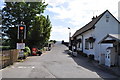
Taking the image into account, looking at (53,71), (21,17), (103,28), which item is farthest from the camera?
(21,17)

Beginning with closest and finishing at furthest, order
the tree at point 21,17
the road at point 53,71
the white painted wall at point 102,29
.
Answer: the road at point 53,71
the white painted wall at point 102,29
the tree at point 21,17

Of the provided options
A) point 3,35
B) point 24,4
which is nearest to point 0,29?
point 3,35

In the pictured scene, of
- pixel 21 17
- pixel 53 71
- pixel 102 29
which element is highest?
pixel 21 17

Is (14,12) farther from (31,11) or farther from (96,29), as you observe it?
(96,29)

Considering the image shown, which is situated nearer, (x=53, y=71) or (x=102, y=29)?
(x=53, y=71)

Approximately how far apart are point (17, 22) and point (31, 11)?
3.33m

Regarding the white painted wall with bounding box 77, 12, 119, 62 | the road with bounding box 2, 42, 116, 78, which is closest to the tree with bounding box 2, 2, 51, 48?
the white painted wall with bounding box 77, 12, 119, 62

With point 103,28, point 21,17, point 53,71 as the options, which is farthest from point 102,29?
point 21,17

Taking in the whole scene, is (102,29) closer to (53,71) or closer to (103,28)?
(103,28)

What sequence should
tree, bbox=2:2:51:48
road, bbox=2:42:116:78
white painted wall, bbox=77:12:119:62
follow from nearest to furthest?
road, bbox=2:42:116:78
white painted wall, bbox=77:12:119:62
tree, bbox=2:2:51:48

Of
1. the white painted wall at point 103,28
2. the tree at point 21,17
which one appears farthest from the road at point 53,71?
the tree at point 21,17

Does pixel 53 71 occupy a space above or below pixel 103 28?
below

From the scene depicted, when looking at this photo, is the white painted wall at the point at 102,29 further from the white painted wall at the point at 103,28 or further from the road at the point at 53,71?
the road at the point at 53,71

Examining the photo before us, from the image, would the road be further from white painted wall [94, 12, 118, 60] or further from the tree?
the tree
